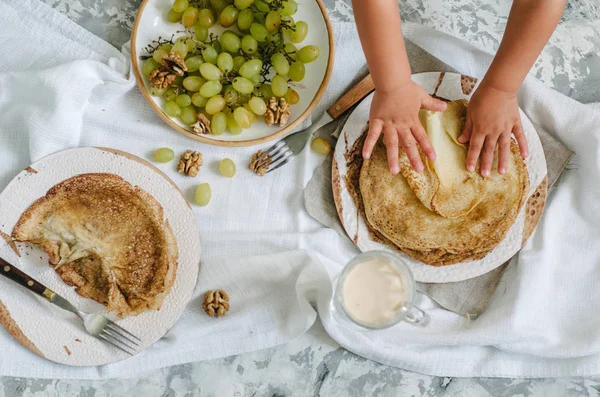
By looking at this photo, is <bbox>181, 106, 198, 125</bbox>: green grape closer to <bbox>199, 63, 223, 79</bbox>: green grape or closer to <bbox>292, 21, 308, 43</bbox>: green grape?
<bbox>199, 63, 223, 79</bbox>: green grape

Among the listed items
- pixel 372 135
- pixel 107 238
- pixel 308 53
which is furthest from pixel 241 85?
pixel 107 238

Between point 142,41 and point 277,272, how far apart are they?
1.63 ft

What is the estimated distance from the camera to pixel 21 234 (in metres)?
1.15

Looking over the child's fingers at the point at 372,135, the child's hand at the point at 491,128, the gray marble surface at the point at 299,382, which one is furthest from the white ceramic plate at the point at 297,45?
the gray marble surface at the point at 299,382

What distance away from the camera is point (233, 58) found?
1.17 metres

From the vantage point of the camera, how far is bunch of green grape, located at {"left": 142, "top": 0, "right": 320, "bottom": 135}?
1.13m

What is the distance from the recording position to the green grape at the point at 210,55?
1135 millimetres

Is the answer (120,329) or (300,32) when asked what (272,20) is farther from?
(120,329)

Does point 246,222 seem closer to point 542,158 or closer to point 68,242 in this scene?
point 68,242

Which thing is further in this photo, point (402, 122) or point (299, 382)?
point (299, 382)

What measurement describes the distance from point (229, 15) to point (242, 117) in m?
→ 0.19

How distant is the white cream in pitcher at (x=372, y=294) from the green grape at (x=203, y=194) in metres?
0.30

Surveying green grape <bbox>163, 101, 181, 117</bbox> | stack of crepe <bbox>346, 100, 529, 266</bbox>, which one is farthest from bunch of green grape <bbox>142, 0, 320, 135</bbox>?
stack of crepe <bbox>346, 100, 529, 266</bbox>

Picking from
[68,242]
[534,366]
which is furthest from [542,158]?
[68,242]
